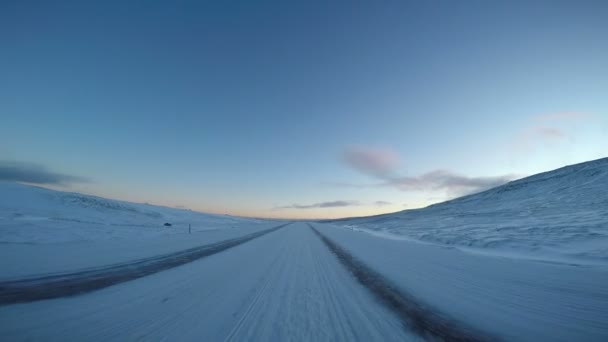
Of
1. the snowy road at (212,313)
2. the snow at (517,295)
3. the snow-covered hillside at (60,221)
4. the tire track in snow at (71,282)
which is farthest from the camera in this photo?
the snow-covered hillside at (60,221)

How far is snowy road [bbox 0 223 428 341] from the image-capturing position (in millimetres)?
2643

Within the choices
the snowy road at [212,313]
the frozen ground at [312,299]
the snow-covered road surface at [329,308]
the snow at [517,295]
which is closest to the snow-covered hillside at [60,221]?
the frozen ground at [312,299]

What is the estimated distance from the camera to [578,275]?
17.3 feet

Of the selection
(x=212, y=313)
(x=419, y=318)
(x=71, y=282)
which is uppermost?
(x=419, y=318)

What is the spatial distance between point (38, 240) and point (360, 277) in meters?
14.5

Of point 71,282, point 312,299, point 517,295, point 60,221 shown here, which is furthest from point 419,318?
point 60,221

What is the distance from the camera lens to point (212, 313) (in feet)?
10.9

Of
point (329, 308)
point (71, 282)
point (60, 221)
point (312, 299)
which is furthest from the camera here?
point (60, 221)

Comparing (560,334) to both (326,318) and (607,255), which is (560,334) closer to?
(326,318)

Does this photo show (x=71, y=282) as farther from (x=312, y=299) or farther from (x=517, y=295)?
(x=517, y=295)

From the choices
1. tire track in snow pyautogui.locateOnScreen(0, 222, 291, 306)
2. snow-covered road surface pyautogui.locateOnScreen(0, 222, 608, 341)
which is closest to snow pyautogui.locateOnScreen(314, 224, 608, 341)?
snow-covered road surface pyautogui.locateOnScreen(0, 222, 608, 341)

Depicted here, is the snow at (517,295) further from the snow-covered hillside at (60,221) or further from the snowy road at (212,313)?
the snow-covered hillside at (60,221)

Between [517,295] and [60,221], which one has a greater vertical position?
[517,295]

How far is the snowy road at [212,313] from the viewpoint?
264 centimetres
